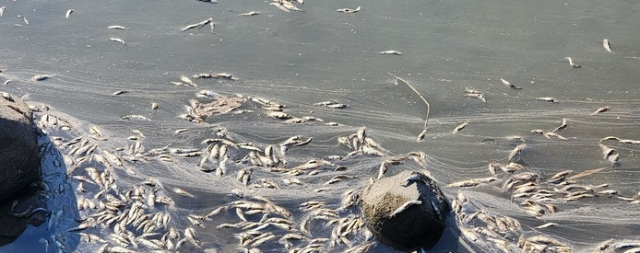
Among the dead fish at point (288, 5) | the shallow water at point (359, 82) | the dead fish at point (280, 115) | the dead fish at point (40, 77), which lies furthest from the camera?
the dead fish at point (288, 5)

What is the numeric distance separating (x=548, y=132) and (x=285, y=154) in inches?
103

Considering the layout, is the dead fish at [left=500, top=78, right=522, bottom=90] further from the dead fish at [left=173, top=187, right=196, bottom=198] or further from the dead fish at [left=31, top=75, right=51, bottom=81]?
the dead fish at [left=31, top=75, right=51, bottom=81]

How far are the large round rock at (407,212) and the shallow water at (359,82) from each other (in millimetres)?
236

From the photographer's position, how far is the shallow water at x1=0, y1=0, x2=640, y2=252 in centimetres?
610

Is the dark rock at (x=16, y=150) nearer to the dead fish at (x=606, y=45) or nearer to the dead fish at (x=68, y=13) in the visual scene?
the dead fish at (x=68, y=13)

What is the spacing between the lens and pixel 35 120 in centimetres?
709

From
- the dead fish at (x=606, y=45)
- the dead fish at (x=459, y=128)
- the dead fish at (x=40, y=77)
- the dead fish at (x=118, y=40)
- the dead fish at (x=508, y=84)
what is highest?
the dead fish at (x=606, y=45)

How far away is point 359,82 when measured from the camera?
24.4ft

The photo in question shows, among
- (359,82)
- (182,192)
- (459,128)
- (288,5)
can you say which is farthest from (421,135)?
Answer: (288,5)

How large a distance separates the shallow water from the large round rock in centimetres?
24

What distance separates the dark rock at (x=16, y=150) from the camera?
19.0ft

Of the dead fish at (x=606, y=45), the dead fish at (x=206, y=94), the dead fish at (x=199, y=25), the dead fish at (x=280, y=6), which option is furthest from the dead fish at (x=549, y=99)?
the dead fish at (x=199, y=25)

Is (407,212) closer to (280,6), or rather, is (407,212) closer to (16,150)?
(16,150)

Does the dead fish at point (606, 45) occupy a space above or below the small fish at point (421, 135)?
above
